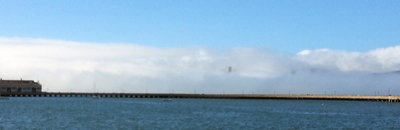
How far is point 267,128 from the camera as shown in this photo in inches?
2495

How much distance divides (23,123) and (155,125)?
16.3 metres

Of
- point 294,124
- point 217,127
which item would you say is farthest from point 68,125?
point 294,124

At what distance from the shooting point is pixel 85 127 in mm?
60688

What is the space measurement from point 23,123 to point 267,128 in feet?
97.1

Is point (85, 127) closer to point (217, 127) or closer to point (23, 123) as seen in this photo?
point (23, 123)

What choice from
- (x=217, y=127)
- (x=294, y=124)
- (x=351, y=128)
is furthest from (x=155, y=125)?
(x=351, y=128)

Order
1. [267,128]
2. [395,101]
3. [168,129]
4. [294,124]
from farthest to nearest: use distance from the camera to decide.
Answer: [395,101] → [294,124] → [267,128] → [168,129]

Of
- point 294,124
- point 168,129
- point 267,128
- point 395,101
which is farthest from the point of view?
point 395,101

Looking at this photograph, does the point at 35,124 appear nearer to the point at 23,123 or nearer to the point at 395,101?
the point at 23,123

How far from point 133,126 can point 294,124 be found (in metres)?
20.7

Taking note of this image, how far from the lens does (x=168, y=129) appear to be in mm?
59562

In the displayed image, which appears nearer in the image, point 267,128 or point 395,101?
point 267,128

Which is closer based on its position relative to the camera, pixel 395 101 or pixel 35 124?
pixel 35 124

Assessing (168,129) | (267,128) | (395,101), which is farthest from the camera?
(395,101)
